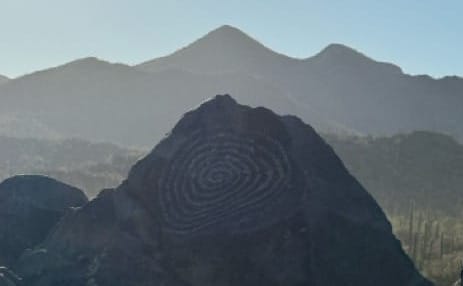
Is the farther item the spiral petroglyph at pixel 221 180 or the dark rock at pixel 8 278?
the spiral petroglyph at pixel 221 180

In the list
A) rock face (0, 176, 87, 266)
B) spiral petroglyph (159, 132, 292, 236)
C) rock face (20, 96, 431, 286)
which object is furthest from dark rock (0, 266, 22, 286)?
spiral petroglyph (159, 132, 292, 236)

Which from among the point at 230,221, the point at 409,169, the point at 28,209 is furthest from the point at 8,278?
the point at 409,169

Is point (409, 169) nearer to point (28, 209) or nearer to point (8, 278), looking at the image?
point (28, 209)

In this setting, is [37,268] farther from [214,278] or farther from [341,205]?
[341,205]

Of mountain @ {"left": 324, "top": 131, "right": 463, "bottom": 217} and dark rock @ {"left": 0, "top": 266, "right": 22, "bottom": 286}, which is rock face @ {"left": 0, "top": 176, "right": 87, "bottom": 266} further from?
mountain @ {"left": 324, "top": 131, "right": 463, "bottom": 217}

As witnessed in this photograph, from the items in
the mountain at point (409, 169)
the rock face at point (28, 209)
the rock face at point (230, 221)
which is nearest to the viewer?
the rock face at point (230, 221)

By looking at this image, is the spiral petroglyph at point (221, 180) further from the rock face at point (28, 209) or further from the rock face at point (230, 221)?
the rock face at point (28, 209)

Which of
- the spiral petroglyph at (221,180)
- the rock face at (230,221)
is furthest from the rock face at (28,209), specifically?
the spiral petroglyph at (221,180)
